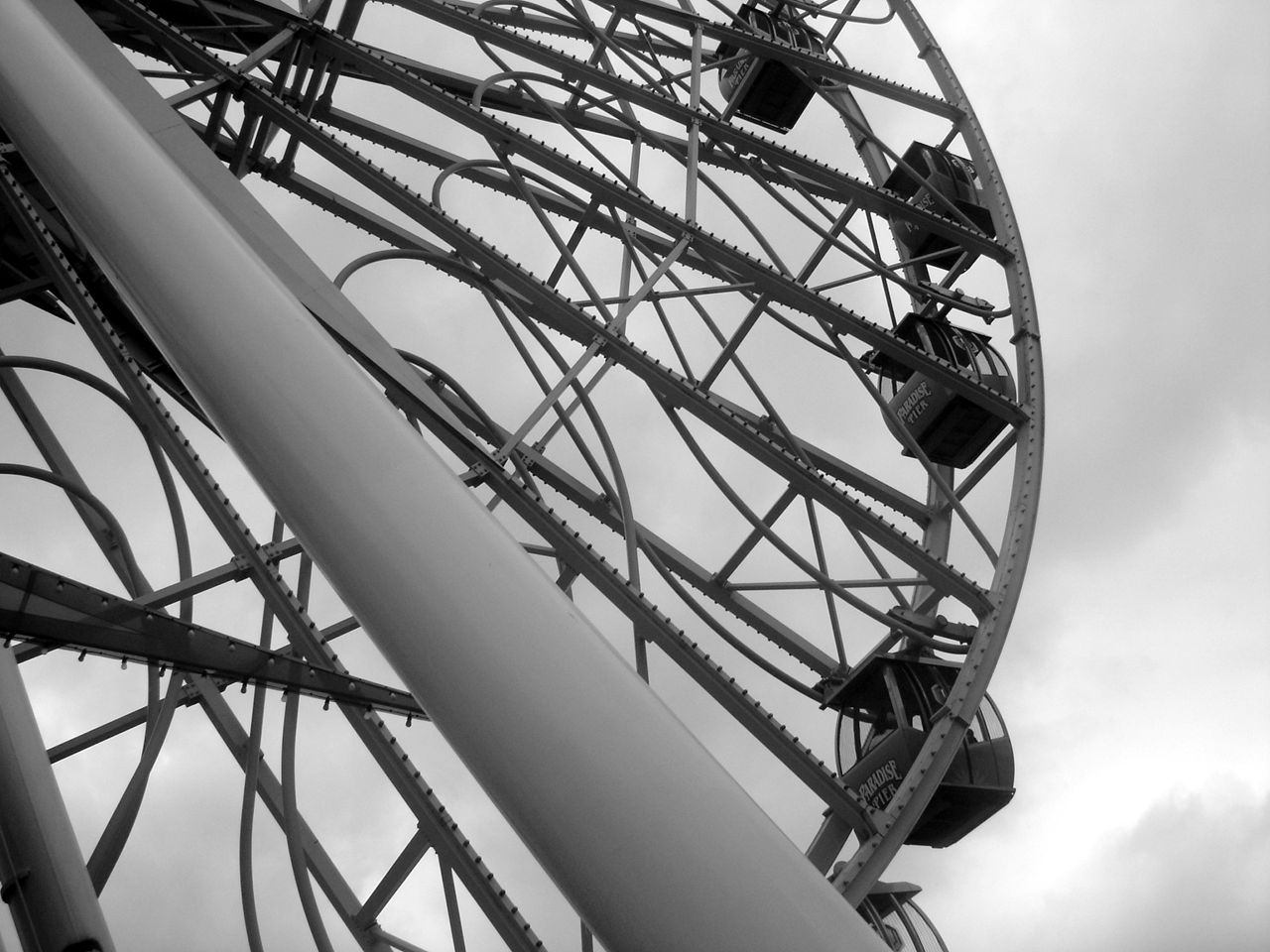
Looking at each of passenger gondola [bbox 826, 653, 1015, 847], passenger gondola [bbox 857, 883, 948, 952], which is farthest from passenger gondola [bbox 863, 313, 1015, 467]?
passenger gondola [bbox 857, 883, 948, 952]

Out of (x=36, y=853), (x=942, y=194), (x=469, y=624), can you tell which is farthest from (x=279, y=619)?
(x=942, y=194)

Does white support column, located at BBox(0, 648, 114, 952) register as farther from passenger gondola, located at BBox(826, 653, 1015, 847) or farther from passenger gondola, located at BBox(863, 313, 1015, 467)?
passenger gondola, located at BBox(863, 313, 1015, 467)

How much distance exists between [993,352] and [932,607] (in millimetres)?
3958

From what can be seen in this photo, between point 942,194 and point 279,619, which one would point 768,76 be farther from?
point 279,619

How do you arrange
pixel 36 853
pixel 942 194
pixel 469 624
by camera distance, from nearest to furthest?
pixel 469 624 → pixel 36 853 → pixel 942 194

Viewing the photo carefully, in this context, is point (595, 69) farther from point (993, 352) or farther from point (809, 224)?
point (993, 352)

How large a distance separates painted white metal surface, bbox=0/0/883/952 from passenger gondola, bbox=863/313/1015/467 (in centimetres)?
1325

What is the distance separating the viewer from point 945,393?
52.2 ft

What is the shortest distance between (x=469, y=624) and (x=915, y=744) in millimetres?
11277

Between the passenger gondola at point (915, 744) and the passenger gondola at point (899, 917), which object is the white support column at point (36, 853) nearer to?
the passenger gondola at point (899, 917)

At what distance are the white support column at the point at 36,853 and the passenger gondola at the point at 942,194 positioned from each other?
1363 centimetres

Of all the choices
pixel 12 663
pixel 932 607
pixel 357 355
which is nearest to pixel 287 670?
pixel 12 663

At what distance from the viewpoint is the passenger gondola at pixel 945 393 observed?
15.9 m

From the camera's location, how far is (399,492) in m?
2.38
